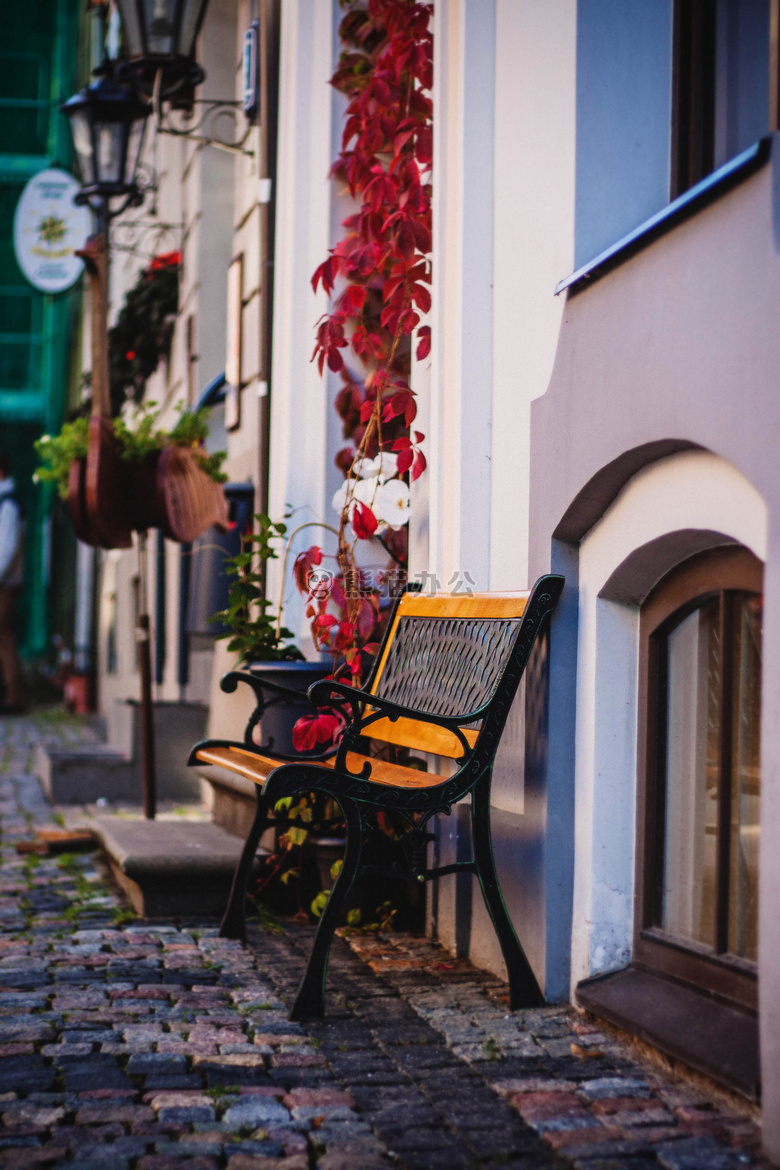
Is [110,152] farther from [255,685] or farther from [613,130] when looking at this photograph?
[613,130]

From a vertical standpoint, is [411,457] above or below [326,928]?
above

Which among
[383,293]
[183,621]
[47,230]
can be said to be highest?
[47,230]

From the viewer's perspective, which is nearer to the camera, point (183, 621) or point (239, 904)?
point (239, 904)

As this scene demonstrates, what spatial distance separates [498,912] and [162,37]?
508cm

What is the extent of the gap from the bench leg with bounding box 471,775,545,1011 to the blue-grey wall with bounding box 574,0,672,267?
5.06 feet

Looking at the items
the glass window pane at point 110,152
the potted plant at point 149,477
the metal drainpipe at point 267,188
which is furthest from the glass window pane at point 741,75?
the glass window pane at point 110,152

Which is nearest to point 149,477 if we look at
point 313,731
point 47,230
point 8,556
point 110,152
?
point 110,152

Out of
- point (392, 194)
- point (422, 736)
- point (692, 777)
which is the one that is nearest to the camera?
point (692, 777)

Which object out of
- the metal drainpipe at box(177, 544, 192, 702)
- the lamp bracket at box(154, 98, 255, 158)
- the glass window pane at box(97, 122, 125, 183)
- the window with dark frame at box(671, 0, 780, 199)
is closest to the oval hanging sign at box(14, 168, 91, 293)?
the lamp bracket at box(154, 98, 255, 158)

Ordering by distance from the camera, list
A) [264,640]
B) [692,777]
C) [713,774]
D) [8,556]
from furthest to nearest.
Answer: [8,556] → [264,640] → [692,777] → [713,774]

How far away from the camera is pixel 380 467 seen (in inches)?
180

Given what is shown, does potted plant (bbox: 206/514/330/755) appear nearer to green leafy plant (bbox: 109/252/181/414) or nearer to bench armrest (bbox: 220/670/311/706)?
bench armrest (bbox: 220/670/311/706)

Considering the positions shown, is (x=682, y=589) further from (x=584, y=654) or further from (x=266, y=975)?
(x=266, y=975)

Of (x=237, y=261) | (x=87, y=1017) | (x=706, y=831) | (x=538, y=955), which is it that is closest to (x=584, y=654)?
(x=706, y=831)
